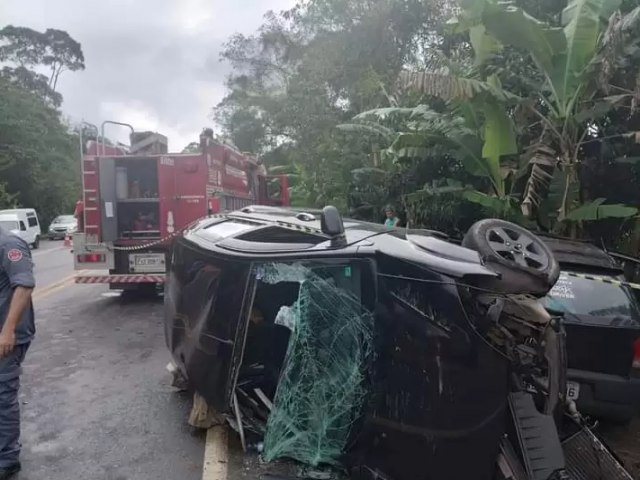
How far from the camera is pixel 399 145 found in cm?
852

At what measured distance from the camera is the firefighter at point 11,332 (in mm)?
3531

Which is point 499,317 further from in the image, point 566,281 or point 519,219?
point 519,219

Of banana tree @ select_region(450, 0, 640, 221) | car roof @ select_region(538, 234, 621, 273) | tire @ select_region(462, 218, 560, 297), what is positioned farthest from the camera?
banana tree @ select_region(450, 0, 640, 221)

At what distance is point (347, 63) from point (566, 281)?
43.5 feet

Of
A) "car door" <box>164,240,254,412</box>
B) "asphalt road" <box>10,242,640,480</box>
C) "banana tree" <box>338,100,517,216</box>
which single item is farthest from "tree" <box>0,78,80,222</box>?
"car door" <box>164,240,254,412</box>

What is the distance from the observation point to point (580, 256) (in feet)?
15.1

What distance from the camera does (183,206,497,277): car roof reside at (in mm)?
2877

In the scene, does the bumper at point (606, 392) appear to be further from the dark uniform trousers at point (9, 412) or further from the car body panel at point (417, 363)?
the dark uniform trousers at point (9, 412)

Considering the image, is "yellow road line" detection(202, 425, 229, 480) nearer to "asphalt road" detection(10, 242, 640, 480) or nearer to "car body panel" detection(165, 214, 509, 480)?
"asphalt road" detection(10, 242, 640, 480)

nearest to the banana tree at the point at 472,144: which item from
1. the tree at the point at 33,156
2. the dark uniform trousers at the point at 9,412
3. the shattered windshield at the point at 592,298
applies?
the shattered windshield at the point at 592,298

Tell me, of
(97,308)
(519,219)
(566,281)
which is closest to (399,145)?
(519,219)

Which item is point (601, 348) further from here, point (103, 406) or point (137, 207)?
point (137, 207)

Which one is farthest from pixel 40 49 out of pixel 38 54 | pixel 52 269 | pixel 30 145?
pixel 52 269

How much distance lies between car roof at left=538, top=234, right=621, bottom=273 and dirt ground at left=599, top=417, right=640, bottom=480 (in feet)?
4.19
